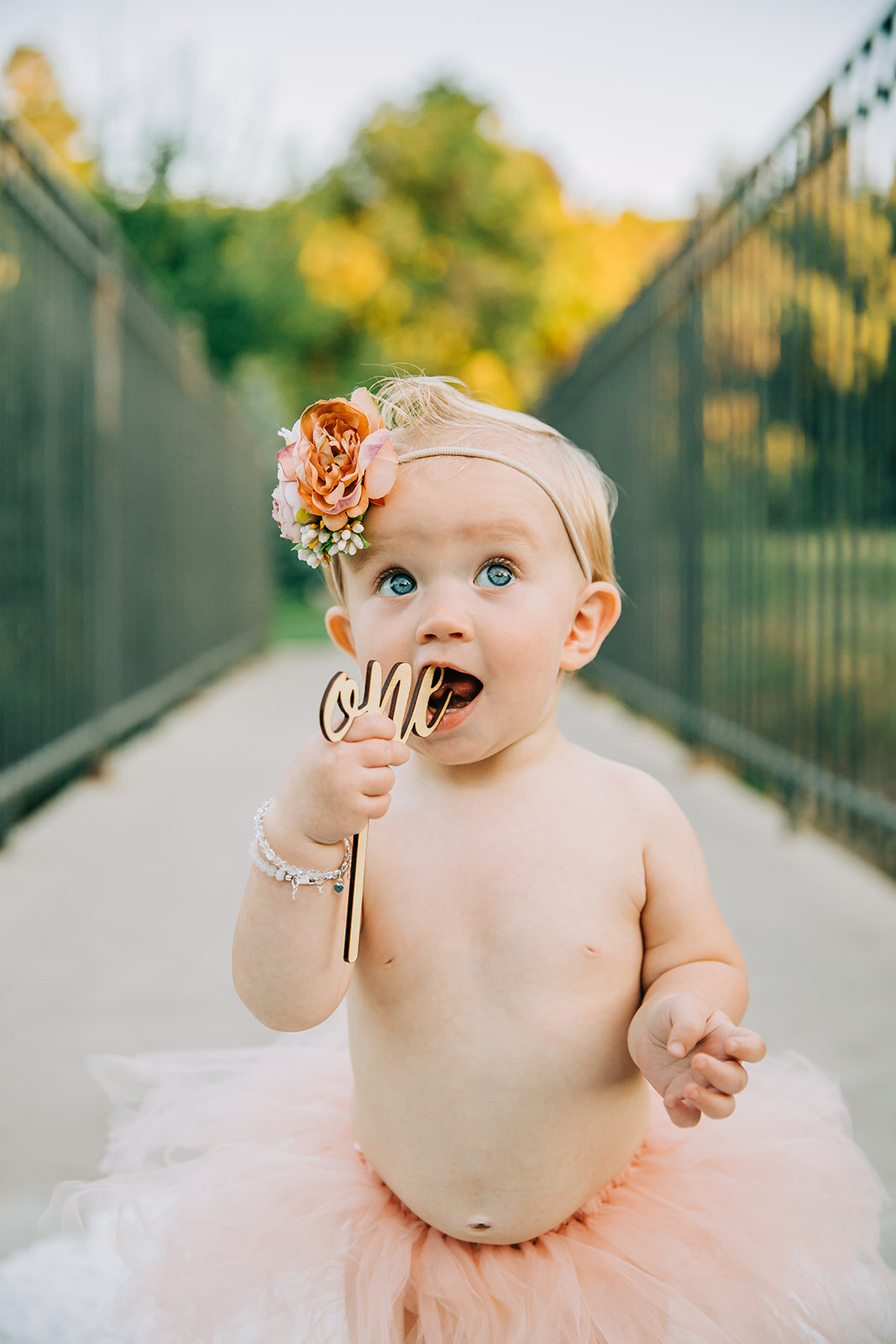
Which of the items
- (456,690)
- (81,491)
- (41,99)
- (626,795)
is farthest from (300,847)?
(41,99)

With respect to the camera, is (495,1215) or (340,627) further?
(340,627)

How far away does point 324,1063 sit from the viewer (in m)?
1.84

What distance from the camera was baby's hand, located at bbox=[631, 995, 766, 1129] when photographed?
113 centimetres

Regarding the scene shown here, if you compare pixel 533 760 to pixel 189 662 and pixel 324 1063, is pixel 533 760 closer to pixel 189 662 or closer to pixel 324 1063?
pixel 324 1063

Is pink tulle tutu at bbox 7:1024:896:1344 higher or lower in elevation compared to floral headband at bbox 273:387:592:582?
lower

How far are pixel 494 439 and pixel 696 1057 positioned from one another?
77 centimetres

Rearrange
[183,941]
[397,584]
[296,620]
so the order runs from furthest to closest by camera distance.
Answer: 1. [296,620]
2. [183,941]
3. [397,584]

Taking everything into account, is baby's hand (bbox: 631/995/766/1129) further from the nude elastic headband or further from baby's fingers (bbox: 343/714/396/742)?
the nude elastic headband

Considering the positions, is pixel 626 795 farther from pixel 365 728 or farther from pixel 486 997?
pixel 365 728

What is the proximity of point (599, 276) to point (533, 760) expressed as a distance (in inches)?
1231

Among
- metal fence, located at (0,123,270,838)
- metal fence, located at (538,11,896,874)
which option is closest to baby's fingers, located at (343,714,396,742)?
metal fence, located at (538,11,896,874)

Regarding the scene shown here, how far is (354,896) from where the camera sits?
1.20 metres

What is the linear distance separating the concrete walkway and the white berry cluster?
1329 mm

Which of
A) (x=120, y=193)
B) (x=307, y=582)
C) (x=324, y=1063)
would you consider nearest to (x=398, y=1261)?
(x=324, y=1063)
